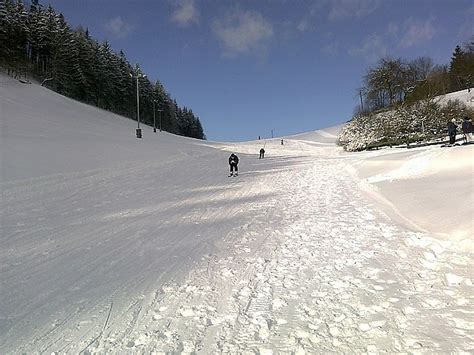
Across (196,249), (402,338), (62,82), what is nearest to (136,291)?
(196,249)

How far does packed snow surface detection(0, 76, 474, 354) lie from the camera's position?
329 centimetres

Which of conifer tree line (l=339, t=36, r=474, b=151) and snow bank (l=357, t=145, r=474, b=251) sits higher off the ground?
conifer tree line (l=339, t=36, r=474, b=151)

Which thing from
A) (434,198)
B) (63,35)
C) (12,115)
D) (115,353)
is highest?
(63,35)

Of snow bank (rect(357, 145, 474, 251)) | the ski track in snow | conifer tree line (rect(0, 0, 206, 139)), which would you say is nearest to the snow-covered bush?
snow bank (rect(357, 145, 474, 251))

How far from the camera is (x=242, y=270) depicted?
5.01m

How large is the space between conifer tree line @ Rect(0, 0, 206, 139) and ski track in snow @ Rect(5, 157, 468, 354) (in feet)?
196

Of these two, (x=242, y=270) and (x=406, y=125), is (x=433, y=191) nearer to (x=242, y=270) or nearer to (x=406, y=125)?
(x=242, y=270)

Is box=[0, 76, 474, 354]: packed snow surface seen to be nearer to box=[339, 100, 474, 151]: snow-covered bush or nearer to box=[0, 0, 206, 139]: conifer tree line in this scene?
box=[339, 100, 474, 151]: snow-covered bush

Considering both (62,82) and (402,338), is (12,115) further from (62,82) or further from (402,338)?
(402,338)

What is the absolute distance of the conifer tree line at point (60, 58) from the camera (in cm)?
5091

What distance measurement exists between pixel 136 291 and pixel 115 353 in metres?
1.31

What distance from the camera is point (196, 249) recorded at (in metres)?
6.08

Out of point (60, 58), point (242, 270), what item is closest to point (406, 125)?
point (242, 270)

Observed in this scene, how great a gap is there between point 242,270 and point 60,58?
6326cm
